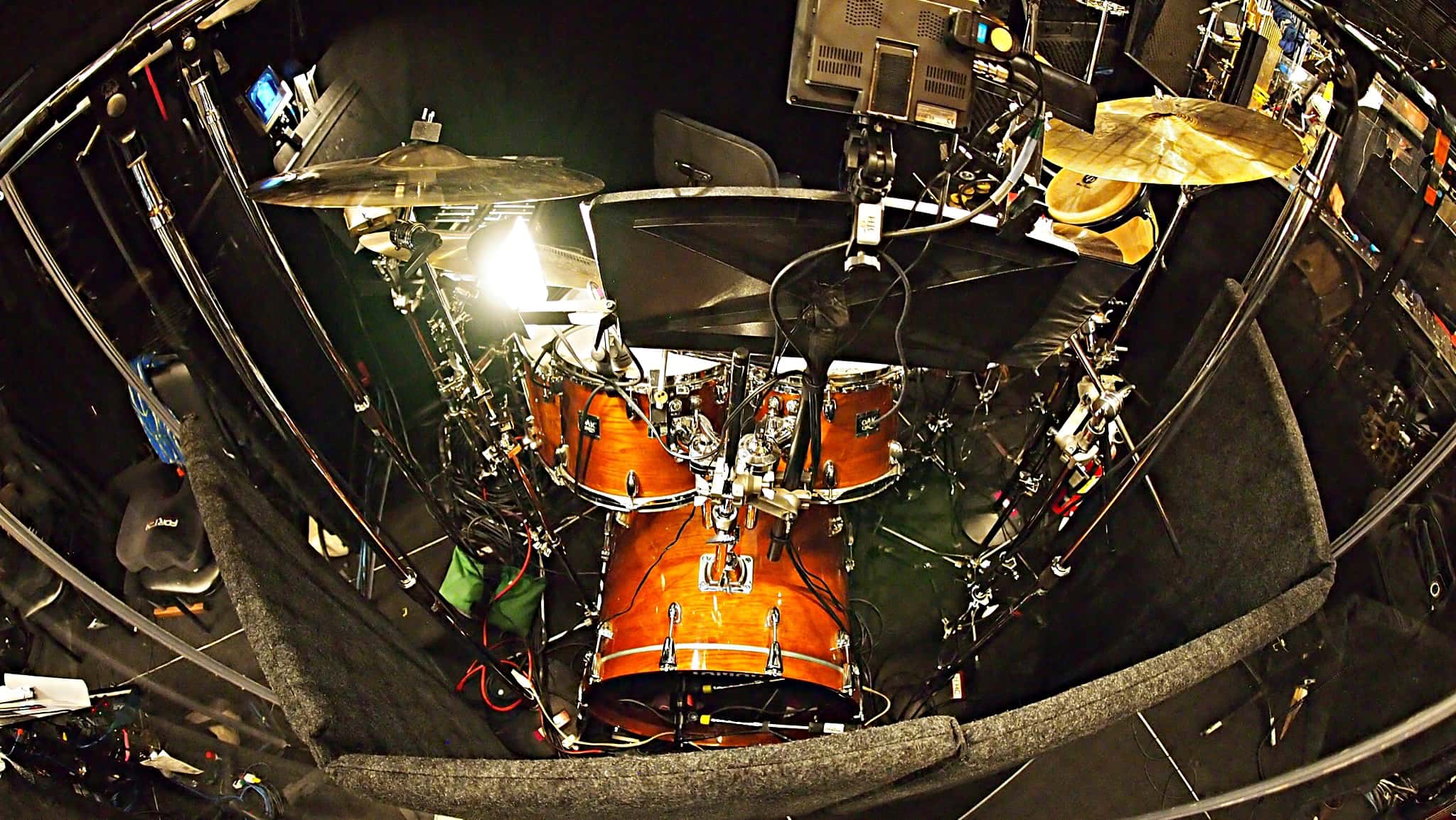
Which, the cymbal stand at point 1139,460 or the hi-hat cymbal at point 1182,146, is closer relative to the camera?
the hi-hat cymbal at point 1182,146

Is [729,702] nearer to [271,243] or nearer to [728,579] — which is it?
[728,579]

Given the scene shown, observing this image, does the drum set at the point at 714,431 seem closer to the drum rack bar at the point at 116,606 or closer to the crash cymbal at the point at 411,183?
the crash cymbal at the point at 411,183

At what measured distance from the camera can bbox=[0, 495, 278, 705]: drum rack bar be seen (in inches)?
73.9

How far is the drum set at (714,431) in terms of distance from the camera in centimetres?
201

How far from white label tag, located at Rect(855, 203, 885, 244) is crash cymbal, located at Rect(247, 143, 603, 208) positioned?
749 millimetres

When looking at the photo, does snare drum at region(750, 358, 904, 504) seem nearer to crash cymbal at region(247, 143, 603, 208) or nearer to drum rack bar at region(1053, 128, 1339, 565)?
drum rack bar at region(1053, 128, 1339, 565)

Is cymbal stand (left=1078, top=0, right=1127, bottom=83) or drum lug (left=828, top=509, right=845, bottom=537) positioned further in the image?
cymbal stand (left=1078, top=0, right=1127, bottom=83)

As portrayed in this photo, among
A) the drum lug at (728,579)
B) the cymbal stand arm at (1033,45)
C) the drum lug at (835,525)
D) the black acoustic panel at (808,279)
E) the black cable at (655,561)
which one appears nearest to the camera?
the cymbal stand arm at (1033,45)

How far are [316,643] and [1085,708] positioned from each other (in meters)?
1.36

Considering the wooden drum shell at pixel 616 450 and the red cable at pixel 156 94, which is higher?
the red cable at pixel 156 94

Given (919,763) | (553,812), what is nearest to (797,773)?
(919,763)

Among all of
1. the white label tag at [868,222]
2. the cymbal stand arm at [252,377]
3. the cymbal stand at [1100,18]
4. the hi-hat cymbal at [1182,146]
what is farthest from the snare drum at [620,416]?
the cymbal stand at [1100,18]

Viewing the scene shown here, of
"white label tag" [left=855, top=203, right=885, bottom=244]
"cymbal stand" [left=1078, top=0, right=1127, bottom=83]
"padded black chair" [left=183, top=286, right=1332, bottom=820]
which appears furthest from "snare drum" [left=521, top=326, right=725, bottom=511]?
"cymbal stand" [left=1078, top=0, right=1127, bottom=83]

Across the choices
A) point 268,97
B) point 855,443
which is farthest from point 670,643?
point 268,97
